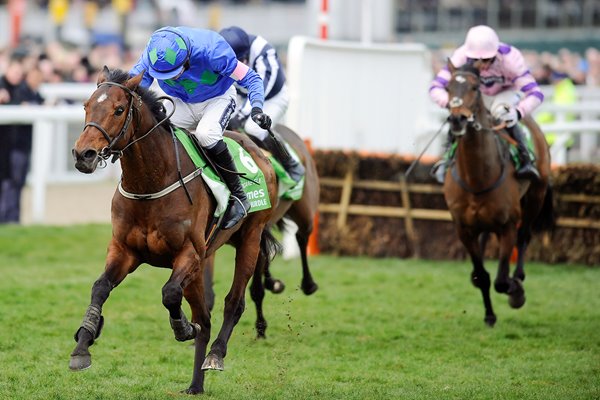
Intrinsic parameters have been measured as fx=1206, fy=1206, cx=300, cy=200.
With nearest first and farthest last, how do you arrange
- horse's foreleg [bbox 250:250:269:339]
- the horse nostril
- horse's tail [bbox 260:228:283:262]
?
the horse nostril
horse's tail [bbox 260:228:283:262]
horse's foreleg [bbox 250:250:269:339]

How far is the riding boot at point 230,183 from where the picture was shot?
21.7 feet

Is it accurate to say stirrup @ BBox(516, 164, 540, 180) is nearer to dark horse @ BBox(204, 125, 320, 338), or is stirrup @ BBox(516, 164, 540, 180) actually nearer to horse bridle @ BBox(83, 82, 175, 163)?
dark horse @ BBox(204, 125, 320, 338)

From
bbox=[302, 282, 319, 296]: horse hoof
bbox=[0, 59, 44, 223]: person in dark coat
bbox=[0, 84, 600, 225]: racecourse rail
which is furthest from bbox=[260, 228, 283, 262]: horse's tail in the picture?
bbox=[0, 59, 44, 223]: person in dark coat

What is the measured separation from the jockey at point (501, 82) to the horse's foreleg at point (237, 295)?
224 cm

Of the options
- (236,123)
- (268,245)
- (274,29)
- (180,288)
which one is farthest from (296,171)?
(274,29)

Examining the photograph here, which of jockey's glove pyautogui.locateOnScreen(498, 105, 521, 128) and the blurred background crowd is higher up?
jockey's glove pyautogui.locateOnScreen(498, 105, 521, 128)

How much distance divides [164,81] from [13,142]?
650cm

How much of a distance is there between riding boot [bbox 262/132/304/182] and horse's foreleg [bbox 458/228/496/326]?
4.53 feet

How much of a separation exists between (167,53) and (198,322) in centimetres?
146

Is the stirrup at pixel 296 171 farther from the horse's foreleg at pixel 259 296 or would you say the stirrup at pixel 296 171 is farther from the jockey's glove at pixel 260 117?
the jockey's glove at pixel 260 117

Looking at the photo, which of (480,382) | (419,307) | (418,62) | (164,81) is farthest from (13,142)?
(480,382)

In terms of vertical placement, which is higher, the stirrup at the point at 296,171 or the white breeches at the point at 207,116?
the white breeches at the point at 207,116

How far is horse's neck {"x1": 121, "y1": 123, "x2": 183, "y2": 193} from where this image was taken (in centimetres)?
605

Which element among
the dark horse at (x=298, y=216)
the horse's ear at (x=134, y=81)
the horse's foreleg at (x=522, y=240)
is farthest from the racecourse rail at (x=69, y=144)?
the horse's ear at (x=134, y=81)
